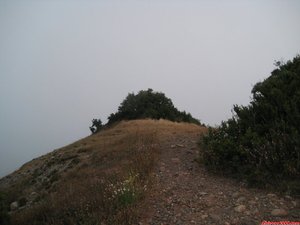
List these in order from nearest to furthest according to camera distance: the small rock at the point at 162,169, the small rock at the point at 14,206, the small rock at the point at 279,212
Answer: the small rock at the point at 279,212
the small rock at the point at 162,169
the small rock at the point at 14,206

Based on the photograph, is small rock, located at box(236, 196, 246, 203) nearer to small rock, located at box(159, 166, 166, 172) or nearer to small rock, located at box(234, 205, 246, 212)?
small rock, located at box(234, 205, 246, 212)

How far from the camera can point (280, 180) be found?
659cm

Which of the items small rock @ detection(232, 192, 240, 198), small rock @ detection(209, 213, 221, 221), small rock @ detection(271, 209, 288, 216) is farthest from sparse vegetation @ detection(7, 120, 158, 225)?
small rock @ detection(271, 209, 288, 216)

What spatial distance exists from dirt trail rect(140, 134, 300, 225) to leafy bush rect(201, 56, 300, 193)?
499 millimetres

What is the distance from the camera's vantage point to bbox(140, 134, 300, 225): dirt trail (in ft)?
18.1

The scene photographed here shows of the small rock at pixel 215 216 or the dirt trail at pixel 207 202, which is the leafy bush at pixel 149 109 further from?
the small rock at pixel 215 216

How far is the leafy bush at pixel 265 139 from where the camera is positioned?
22.3 feet

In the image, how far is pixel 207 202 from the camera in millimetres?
6219

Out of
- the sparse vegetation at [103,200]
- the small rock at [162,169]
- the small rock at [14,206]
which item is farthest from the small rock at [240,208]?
the small rock at [14,206]

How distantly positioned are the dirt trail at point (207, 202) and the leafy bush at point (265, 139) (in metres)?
0.50

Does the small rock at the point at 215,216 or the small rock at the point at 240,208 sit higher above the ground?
the small rock at the point at 215,216

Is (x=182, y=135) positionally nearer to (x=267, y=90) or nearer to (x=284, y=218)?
(x=267, y=90)

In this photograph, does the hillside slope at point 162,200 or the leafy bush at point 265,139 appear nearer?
the hillside slope at point 162,200

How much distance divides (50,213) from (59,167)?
748 centimetres
